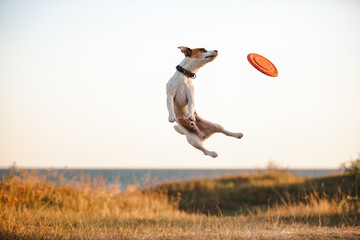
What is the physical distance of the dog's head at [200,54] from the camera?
486cm

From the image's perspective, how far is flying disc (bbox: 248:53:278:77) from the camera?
5.20 m

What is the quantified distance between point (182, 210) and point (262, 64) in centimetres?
895

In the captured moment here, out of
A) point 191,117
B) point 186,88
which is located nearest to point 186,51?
point 186,88

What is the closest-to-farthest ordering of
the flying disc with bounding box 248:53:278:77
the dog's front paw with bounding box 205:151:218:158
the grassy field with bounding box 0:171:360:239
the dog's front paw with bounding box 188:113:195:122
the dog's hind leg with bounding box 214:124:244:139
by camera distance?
the dog's front paw with bounding box 188:113:195:122 < the dog's front paw with bounding box 205:151:218:158 < the flying disc with bounding box 248:53:278:77 < the dog's hind leg with bounding box 214:124:244:139 < the grassy field with bounding box 0:171:360:239

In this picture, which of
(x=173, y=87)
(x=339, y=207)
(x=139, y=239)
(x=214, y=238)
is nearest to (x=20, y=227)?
(x=139, y=239)

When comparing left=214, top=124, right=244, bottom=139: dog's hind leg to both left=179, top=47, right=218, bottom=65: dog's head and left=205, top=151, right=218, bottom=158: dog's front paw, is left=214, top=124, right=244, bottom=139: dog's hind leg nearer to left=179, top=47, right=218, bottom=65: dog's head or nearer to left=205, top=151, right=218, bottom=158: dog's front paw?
left=205, top=151, right=218, bottom=158: dog's front paw

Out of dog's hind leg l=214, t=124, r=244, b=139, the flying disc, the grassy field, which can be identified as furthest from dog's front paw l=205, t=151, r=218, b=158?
the grassy field

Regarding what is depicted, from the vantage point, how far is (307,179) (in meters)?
17.3

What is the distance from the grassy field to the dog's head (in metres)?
3.13

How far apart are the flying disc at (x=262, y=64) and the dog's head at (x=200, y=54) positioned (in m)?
0.63

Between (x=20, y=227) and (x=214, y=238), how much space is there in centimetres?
363

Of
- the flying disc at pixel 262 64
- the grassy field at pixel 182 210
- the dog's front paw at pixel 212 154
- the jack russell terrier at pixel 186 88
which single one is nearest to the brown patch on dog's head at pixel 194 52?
the jack russell terrier at pixel 186 88

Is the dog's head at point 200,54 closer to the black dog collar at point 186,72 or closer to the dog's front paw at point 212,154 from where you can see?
the black dog collar at point 186,72

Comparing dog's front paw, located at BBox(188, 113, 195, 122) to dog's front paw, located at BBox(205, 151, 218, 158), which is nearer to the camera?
dog's front paw, located at BBox(188, 113, 195, 122)
